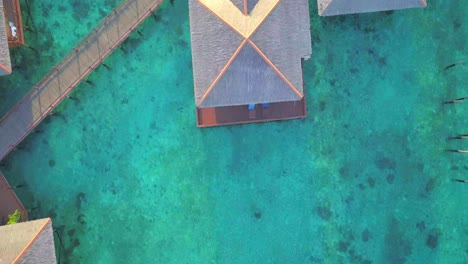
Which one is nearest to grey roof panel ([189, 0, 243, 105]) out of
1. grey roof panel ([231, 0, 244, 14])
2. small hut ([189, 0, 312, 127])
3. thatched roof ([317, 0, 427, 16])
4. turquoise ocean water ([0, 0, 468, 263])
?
small hut ([189, 0, 312, 127])

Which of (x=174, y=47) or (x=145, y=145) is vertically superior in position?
(x=174, y=47)

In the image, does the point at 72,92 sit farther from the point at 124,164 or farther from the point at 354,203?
the point at 354,203

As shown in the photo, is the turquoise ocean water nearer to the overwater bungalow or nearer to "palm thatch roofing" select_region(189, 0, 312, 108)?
the overwater bungalow

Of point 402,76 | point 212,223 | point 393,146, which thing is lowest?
point 212,223

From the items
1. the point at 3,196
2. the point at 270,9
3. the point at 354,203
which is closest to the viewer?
the point at 270,9

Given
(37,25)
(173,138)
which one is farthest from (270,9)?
(37,25)

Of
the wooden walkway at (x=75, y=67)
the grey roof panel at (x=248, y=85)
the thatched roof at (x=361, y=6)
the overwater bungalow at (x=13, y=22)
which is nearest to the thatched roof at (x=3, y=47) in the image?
the overwater bungalow at (x=13, y=22)
